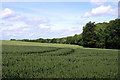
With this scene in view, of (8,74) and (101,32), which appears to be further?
Answer: (101,32)

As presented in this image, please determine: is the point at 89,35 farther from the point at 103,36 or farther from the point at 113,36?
the point at 113,36

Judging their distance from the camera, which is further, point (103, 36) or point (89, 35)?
point (89, 35)

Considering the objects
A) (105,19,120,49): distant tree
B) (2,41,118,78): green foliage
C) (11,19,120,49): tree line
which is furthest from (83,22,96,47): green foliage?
(2,41,118,78): green foliage

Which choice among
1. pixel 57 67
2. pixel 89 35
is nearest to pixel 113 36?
pixel 89 35

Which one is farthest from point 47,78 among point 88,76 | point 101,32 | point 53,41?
point 53,41

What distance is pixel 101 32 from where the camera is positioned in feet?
224

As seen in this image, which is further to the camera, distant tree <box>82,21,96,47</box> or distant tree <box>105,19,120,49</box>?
distant tree <box>82,21,96,47</box>

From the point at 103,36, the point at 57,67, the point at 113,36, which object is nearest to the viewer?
the point at 57,67

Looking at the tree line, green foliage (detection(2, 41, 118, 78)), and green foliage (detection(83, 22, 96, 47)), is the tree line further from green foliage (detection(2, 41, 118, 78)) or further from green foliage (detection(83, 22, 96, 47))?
green foliage (detection(2, 41, 118, 78))

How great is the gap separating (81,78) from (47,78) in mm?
2001

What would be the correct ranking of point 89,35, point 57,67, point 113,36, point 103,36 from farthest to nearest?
point 89,35, point 103,36, point 113,36, point 57,67

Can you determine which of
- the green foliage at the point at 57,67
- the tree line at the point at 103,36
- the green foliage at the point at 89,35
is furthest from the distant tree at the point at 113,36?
the green foliage at the point at 57,67

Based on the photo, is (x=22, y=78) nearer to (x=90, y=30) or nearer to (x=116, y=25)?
(x=116, y=25)

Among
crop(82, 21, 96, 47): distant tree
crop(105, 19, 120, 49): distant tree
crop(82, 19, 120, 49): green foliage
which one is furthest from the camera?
crop(82, 21, 96, 47): distant tree
